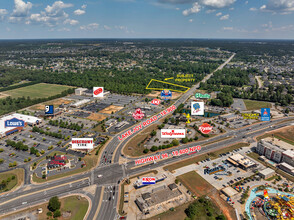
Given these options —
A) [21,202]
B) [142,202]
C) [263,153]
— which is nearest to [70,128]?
[21,202]

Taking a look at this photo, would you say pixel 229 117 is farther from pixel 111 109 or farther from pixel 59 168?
pixel 59 168

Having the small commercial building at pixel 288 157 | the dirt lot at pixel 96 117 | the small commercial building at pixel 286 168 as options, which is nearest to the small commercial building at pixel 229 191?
the small commercial building at pixel 286 168

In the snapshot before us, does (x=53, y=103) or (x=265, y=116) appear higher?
(x=265, y=116)

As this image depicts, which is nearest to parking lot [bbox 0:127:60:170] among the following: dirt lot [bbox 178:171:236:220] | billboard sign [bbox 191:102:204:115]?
dirt lot [bbox 178:171:236:220]

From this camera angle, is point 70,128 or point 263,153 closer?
point 263,153

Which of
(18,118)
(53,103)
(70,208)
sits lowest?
(70,208)

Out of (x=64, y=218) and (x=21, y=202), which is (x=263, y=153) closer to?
(x=64, y=218)

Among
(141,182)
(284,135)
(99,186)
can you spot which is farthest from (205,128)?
(99,186)
